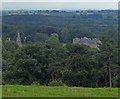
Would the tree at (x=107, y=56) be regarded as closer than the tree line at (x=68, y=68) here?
No

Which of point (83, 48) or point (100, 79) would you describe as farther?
point (83, 48)

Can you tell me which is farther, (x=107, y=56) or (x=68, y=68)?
(x=107, y=56)

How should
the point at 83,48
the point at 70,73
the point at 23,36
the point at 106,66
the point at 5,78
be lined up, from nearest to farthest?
the point at 70,73 < the point at 5,78 < the point at 106,66 < the point at 83,48 < the point at 23,36

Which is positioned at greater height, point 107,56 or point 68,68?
point 107,56

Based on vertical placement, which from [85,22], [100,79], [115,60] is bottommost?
[100,79]

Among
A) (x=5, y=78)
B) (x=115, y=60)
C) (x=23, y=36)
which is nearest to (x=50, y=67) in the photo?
(x=5, y=78)

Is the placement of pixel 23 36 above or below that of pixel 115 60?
above

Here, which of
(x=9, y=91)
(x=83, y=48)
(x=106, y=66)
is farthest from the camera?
(x=83, y=48)

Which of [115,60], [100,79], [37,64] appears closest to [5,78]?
[37,64]

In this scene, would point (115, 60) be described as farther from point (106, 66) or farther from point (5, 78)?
point (5, 78)

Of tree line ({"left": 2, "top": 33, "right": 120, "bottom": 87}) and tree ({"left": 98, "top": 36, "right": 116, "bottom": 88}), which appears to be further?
tree ({"left": 98, "top": 36, "right": 116, "bottom": 88})

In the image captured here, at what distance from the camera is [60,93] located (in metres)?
6.45

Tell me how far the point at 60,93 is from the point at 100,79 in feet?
44.7

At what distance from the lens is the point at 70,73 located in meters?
17.6
